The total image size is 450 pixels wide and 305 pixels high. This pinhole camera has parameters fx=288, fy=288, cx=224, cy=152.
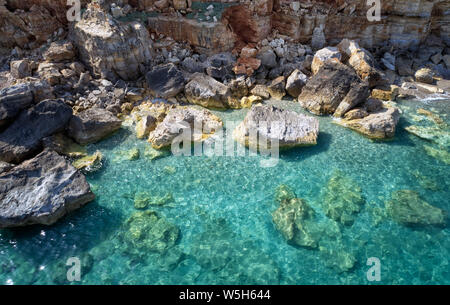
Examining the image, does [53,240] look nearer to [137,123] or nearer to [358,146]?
[137,123]

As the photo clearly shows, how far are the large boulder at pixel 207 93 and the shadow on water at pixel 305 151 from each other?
179 inches

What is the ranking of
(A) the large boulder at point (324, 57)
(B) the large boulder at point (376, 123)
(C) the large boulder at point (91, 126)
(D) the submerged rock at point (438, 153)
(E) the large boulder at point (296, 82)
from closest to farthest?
(D) the submerged rock at point (438, 153) < (C) the large boulder at point (91, 126) < (B) the large boulder at point (376, 123) < (E) the large boulder at point (296, 82) < (A) the large boulder at point (324, 57)

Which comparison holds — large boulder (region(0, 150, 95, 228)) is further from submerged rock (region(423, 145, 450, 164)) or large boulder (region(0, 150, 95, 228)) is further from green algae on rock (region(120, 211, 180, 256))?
submerged rock (region(423, 145, 450, 164))

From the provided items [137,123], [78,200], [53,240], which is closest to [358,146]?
[137,123]

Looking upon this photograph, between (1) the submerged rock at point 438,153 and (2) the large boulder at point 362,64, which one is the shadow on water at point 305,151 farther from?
(2) the large boulder at point 362,64

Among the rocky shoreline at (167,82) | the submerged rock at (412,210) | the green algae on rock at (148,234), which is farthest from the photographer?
the rocky shoreline at (167,82)

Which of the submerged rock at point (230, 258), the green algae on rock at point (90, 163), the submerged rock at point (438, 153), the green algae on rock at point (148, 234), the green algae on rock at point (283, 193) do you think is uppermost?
the submerged rock at point (438, 153)

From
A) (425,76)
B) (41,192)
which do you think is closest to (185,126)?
(41,192)

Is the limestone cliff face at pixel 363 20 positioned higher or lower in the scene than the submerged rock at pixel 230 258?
higher

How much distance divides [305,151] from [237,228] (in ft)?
15.6

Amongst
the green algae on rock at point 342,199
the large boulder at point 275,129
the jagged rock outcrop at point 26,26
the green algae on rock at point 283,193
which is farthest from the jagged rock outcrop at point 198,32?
the green algae on rock at point 342,199

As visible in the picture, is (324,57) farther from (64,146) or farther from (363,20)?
(64,146)

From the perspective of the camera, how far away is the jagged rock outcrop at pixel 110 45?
1486 cm

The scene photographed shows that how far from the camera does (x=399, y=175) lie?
10.7m
